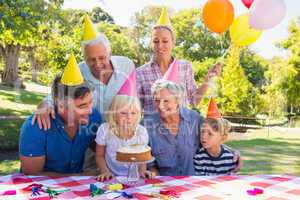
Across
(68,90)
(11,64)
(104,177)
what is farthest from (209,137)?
(11,64)

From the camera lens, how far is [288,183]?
2254 millimetres

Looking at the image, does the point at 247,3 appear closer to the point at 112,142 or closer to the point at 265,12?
the point at 265,12

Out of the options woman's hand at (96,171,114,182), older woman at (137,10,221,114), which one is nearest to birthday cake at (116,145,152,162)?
woman's hand at (96,171,114,182)

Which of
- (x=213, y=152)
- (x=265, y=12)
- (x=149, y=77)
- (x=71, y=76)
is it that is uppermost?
(x=265, y=12)

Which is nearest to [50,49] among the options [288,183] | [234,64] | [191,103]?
[234,64]

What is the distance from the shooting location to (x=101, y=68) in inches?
125

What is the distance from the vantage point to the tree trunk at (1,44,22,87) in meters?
21.1

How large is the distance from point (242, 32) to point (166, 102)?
1299 millimetres

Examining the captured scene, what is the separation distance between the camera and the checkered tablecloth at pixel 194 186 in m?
1.98

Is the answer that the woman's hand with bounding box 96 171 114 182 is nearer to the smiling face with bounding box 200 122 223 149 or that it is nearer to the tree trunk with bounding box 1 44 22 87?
the smiling face with bounding box 200 122 223 149

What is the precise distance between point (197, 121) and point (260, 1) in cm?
131

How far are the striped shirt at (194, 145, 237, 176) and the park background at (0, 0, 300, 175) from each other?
52.9 inches

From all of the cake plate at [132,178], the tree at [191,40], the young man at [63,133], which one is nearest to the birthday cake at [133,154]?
the cake plate at [132,178]

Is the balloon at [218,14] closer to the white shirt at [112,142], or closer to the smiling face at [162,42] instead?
the smiling face at [162,42]
